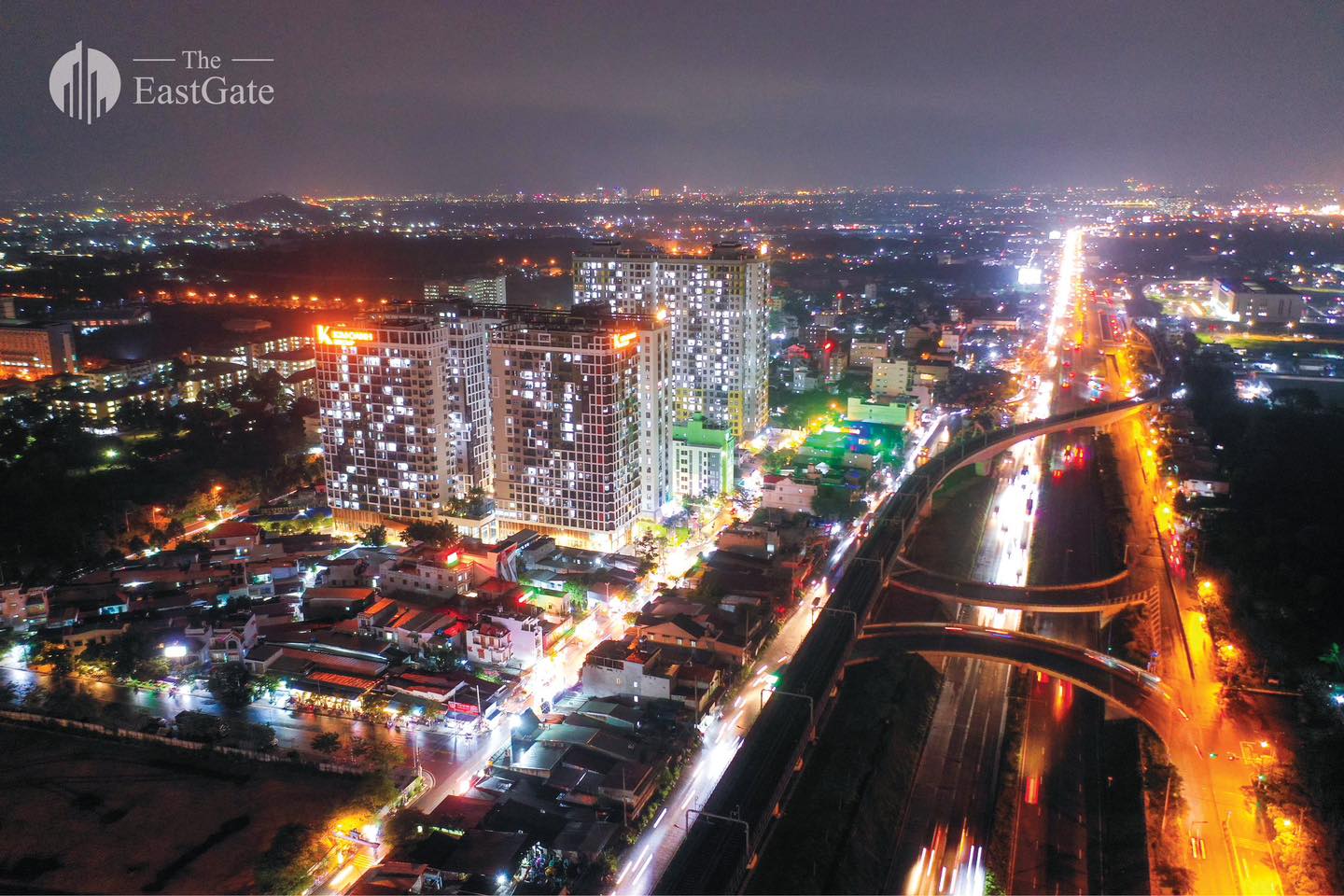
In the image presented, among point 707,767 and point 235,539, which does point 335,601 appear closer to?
point 235,539

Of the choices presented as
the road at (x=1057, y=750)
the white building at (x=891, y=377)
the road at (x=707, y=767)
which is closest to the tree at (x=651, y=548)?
the road at (x=707, y=767)

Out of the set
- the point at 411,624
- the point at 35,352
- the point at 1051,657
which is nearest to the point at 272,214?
the point at 35,352

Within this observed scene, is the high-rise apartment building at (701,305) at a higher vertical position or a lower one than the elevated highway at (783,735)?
higher

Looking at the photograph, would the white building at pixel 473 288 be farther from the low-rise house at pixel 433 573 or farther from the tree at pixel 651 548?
the low-rise house at pixel 433 573

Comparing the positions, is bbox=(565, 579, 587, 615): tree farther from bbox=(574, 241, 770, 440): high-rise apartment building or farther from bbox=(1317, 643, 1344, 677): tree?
bbox=(1317, 643, 1344, 677): tree

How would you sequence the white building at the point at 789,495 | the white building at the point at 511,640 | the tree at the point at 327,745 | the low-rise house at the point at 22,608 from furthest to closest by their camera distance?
1. the white building at the point at 789,495
2. the low-rise house at the point at 22,608
3. the white building at the point at 511,640
4. the tree at the point at 327,745

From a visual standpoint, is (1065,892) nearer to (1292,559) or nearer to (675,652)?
(675,652)

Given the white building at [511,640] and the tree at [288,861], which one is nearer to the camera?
the tree at [288,861]

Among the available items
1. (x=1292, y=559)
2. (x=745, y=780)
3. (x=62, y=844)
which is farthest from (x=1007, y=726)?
(x=62, y=844)
